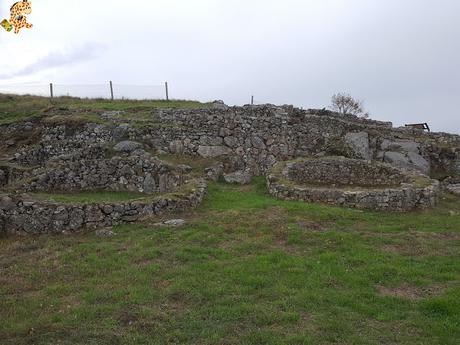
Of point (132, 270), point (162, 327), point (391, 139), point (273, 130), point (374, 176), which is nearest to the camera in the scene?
point (162, 327)

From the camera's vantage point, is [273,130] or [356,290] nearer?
[356,290]

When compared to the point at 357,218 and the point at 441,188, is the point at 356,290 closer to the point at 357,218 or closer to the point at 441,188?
the point at 357,218

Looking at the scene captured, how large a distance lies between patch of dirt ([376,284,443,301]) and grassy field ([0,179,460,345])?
21 millimetres

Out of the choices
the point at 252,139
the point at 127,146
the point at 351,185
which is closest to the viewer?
the point at 351,185

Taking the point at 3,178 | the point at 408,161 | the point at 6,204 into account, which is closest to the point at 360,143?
the point at 408,161

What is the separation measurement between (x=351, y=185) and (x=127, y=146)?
11228 millimetres

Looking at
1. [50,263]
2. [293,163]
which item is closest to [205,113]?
[293,163]

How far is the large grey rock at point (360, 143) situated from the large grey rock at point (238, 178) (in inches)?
290

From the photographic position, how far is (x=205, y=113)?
25.8m

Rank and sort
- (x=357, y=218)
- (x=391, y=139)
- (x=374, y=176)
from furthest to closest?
(x=391, y=139) < (x=374, y=176) < (x=357, y=218)

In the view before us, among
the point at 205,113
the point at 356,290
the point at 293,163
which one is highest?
the point at 205,113

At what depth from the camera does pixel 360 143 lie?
26.3 meters

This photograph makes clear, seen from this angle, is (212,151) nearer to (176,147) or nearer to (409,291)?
(176,147)

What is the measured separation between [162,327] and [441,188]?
17.6 meters
